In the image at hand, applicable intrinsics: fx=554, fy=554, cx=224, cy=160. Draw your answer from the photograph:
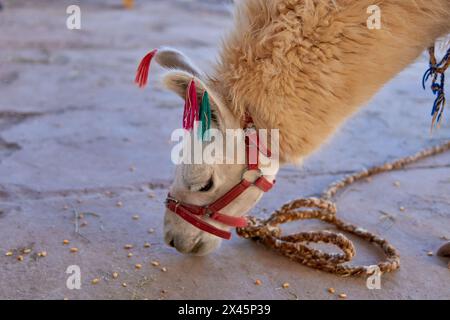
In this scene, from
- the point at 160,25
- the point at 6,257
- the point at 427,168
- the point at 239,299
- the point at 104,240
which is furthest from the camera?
the point at 160,25

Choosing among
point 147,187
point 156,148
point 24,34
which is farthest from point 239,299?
point 24,34

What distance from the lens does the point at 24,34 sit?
8.02 m

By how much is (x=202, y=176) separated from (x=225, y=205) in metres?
0.17

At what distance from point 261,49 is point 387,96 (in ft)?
12.1

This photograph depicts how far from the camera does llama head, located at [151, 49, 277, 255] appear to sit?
7.01 ft

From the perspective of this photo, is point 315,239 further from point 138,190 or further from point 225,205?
point 138,190

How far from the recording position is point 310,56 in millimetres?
2082

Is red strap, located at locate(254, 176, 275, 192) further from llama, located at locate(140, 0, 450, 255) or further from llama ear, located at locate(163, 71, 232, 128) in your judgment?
llama ear, located at locate(163, 71, 232, 128)

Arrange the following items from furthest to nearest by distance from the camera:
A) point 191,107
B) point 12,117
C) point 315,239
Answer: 1. point 12,117
2. point 315,239
3. point 191,107

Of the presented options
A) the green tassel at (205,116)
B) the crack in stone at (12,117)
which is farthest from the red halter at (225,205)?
the crack in stone at (12,117)

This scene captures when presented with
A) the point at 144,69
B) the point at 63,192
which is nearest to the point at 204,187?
the point at 144,69

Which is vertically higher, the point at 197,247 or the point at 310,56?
the point at 310,56

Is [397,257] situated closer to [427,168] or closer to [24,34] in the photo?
[427,168]

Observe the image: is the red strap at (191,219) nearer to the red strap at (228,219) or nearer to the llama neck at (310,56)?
the red strap at (228,219)
